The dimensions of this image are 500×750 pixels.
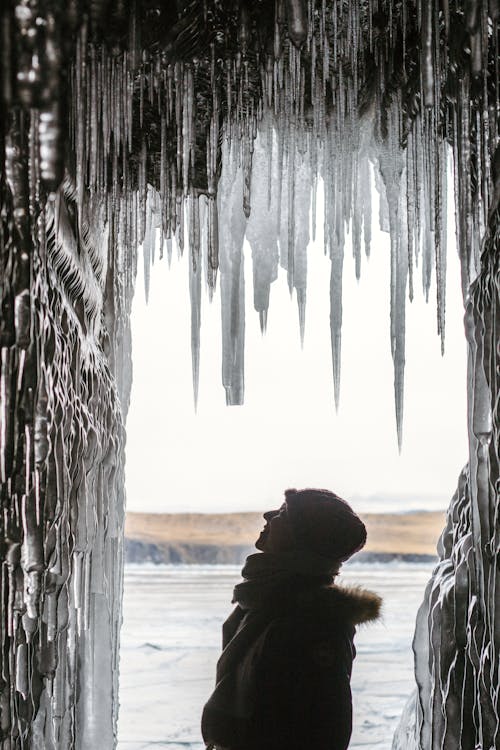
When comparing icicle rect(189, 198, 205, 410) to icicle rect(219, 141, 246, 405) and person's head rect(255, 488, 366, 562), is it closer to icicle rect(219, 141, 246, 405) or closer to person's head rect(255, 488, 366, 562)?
icicle rect(219, 141, 246, 405)

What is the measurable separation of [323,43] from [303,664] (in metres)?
2.03

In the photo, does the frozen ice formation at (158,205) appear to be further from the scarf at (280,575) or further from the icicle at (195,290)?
the scarf at (280,575)

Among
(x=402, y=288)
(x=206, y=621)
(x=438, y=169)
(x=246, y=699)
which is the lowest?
(x=206, y=621)

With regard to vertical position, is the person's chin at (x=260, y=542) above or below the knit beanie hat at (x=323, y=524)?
below

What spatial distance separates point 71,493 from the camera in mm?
2756

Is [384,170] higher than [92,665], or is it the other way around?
[384,170]

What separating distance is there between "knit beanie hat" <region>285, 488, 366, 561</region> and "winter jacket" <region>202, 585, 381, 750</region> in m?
0.14

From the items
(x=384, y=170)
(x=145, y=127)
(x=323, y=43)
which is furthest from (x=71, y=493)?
(x=384, y=170)

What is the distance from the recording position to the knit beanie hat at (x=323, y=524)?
2.47 metres

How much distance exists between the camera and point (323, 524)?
246cm

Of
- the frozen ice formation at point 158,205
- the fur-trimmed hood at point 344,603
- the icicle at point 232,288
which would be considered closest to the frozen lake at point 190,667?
the fur-trimmed hood at point 344,603

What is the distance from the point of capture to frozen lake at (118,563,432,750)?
6.38 metres

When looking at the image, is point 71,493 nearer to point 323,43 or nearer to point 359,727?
point 323,43

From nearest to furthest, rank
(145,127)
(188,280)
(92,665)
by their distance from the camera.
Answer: (145,127), (92,665), (188,280)
